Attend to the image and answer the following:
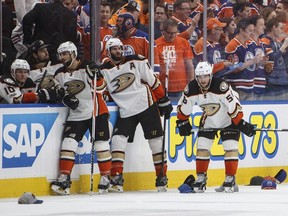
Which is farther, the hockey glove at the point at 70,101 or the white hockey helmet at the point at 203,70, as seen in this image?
the white hockey helmet at the point at 203,70

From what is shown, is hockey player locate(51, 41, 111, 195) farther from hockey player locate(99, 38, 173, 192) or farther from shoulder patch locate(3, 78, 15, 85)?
shoulder patch locate(3, 78, 15, 85)

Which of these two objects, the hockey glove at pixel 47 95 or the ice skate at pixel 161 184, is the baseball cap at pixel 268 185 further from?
the hockey glove at pixel 47 95

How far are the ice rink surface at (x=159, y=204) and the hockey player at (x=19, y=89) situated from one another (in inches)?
39.3

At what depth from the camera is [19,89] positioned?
41.3ft

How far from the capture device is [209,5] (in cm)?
1455

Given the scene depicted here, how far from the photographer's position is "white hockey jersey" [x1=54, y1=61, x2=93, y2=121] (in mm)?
12844

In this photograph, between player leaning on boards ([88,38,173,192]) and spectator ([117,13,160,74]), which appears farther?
spectator ([117,13,160,74])

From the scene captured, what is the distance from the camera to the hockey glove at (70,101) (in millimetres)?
12664

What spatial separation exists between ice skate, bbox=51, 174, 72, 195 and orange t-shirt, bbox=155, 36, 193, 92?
195 cm

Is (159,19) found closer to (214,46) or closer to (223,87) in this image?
(214,46)

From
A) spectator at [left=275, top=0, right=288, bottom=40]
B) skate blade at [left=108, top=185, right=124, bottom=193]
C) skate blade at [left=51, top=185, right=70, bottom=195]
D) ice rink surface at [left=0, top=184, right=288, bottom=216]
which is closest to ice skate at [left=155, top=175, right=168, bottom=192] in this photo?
ice rink surface at [left=0, top=184, right=288, bottom=216]

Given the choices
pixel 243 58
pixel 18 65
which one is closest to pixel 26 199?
pixel 18 65

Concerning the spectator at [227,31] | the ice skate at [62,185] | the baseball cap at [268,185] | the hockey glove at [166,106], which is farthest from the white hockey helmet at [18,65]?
the spectator at [227,31]

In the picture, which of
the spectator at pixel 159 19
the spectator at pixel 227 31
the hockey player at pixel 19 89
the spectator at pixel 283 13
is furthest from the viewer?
the spectator at pixel 283 13
